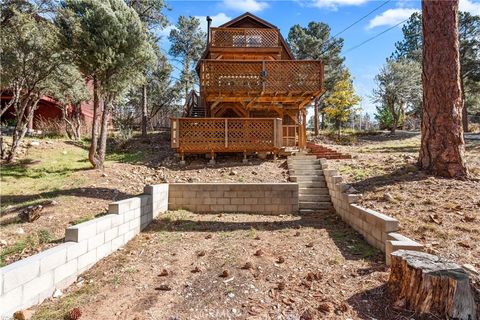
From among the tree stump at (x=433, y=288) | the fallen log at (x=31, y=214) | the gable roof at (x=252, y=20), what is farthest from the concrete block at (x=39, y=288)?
the gable roof at (x=252, y=20)

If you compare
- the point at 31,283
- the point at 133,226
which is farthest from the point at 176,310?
the point at 133,226

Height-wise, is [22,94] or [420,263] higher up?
[22,94]

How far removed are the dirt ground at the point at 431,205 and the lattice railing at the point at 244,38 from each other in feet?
30.6

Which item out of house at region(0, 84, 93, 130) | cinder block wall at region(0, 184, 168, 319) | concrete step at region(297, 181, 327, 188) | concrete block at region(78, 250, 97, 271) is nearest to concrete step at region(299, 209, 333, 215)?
concrete step at region(297, 181, 327, 188)

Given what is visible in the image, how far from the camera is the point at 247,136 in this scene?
1132 centimetres

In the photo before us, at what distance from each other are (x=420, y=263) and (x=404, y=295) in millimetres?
326

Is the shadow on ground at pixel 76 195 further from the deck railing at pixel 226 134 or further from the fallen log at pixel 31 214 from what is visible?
the deck railing at pixel 226 134

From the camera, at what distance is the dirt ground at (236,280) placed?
9.22 feet

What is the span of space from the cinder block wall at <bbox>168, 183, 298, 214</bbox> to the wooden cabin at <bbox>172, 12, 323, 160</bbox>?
3.61 meters

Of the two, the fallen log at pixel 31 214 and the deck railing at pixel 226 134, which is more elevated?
the deck railing at pixel 226 134

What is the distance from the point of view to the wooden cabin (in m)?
11.2

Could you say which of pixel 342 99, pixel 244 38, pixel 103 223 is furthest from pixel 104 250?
pixel 342 99

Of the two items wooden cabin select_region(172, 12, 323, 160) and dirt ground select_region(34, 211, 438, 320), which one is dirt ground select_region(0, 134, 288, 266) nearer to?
wooden cabin select_region(172, 12, 323, 160)

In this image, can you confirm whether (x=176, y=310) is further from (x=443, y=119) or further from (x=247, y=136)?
(x=247, y=136)
